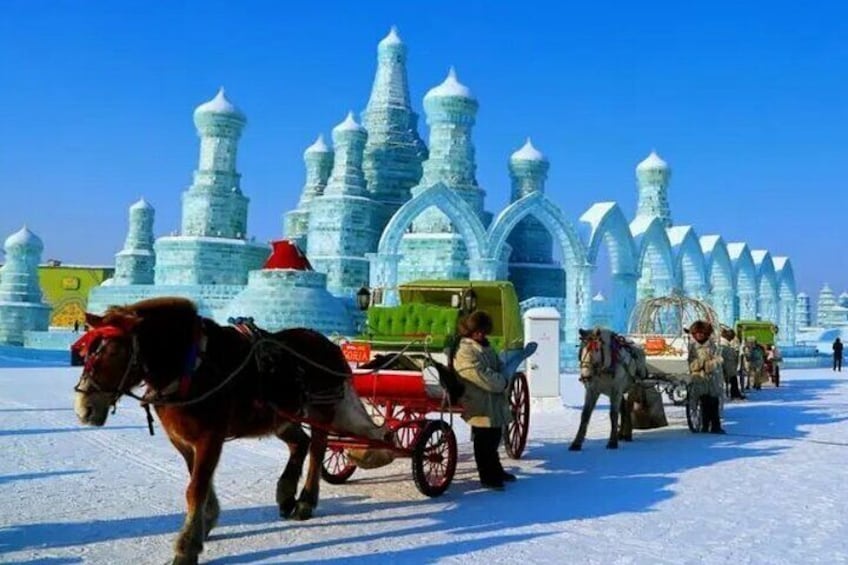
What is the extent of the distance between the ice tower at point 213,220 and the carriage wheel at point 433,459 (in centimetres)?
2808

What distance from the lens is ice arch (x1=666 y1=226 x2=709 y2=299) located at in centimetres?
3272

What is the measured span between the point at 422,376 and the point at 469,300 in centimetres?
159

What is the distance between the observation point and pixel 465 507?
5504mm

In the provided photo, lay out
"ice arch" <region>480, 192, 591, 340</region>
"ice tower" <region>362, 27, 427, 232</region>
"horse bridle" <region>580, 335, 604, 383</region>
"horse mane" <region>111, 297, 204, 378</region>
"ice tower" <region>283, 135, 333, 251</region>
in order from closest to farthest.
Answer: "horse mane" <region>111, 297, 204, 378</region>
"horse bridle" <region>580, 335, 604, 383</region>
"ice arch" <region>480, 192, 591, 340</region>
"ice tower" <region>362, 27, 427, 232</region>
"ice tower" <region>283, 135, 333, 251</region>

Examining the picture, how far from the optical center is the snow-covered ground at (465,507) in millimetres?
4391

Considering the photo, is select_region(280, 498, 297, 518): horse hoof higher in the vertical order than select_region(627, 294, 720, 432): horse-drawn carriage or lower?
lower

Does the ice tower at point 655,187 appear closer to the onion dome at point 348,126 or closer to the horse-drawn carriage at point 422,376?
the onion dome at point 348,126

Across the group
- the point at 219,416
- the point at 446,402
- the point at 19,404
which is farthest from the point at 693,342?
the point at 19,404

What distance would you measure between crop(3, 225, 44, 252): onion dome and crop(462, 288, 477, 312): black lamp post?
3448cm

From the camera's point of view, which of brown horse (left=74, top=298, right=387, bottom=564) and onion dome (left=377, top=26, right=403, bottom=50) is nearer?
brown horse (left=74, top=298, right=387, bottom=564)

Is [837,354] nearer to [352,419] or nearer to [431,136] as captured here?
[431,136]

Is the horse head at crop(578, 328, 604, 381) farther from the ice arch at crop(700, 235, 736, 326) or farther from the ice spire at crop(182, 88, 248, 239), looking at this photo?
the ice arch at crop(700, 235, 736, 326)

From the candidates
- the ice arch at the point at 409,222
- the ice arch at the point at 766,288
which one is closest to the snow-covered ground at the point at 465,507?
the ice arch at the point at 409,222

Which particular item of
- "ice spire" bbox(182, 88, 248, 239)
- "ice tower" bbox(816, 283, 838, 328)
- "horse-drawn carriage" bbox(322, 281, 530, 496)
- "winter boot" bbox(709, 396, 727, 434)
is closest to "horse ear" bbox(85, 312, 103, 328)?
"horse-drawn carriage" bbox(322, 281, 530, 496)
